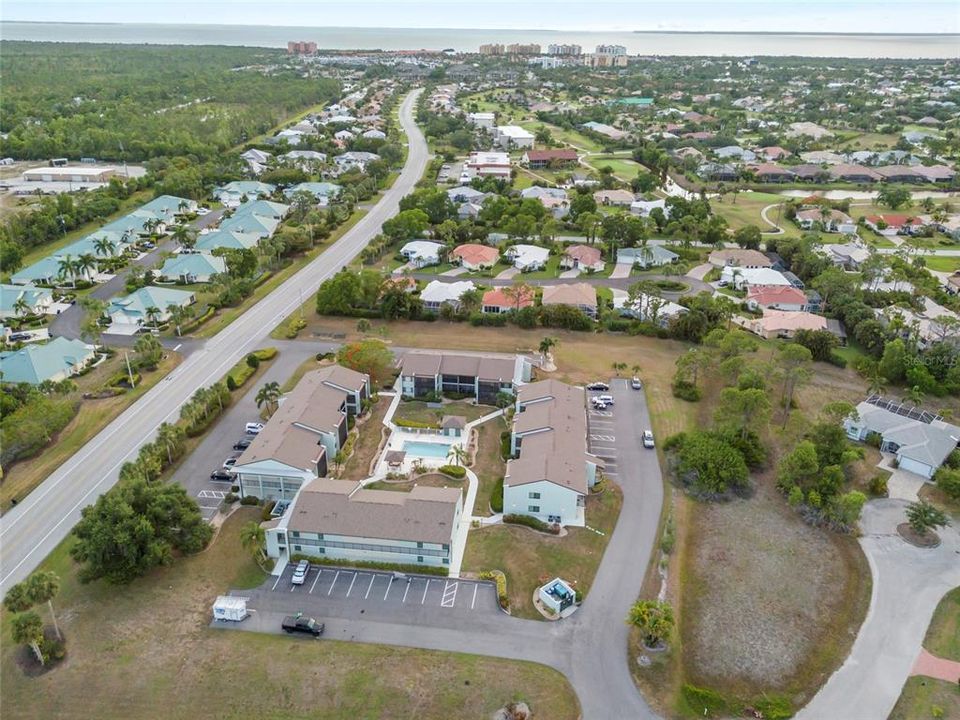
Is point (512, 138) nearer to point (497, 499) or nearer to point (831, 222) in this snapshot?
point (831, 222)

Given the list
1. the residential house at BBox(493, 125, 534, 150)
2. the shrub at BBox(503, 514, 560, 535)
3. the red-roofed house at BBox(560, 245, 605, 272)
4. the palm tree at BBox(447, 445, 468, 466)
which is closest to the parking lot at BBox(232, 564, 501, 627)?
the shrub at BBox(503, 514, 560, 535)

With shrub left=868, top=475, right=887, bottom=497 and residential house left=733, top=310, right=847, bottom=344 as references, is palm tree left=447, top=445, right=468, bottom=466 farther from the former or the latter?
residential house left=733, top=310, right=847, bottom=344

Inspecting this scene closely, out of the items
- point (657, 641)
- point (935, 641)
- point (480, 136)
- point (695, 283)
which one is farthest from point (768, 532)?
point (480, 136)

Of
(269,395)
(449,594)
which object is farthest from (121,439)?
(449,594)

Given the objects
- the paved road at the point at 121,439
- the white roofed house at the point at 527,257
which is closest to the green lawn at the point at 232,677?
the paved road at the point at 121,439

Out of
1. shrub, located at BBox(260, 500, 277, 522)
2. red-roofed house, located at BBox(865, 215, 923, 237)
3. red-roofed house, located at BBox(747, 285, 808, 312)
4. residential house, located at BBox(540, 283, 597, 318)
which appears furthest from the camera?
red-roofed house, located at BBox(865, 215, 923, 237)

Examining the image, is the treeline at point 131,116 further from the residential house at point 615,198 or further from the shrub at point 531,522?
the shrub at point 531,522

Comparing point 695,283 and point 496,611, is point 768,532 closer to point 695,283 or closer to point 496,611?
point 496,611
